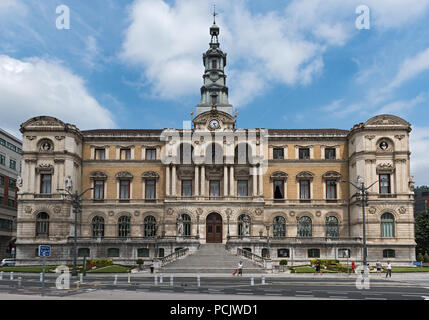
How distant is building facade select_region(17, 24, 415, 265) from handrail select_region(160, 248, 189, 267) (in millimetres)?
3880

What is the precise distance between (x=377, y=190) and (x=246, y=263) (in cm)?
2313

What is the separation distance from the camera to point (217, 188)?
74312mm

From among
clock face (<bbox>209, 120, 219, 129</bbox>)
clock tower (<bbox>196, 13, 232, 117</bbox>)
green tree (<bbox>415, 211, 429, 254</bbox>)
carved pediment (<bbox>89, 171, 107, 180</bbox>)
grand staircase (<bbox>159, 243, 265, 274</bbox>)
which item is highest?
clock tower (<bbox>196, 13, 232, 117</bbox>)

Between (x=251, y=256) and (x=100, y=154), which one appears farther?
(x=100, y=154)

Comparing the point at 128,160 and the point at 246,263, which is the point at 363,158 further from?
the point at 128,160

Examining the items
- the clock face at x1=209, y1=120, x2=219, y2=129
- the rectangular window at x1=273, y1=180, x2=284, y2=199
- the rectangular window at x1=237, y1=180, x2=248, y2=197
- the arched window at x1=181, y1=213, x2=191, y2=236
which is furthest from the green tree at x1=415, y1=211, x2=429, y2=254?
the arched window at x1=181, y1=213, x2=191, y2=236

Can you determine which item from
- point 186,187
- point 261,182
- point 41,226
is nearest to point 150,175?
point 186,187

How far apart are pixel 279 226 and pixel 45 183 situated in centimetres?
3379

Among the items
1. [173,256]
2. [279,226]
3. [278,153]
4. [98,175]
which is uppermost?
[278,153]

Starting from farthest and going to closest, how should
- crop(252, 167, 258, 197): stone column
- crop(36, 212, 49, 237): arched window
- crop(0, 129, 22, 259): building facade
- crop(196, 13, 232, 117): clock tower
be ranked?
crop(0, 129, 22, 259): building facade
crop(196, 13, 232, 117): clock tower
crop(252, 167, 258, 197): stone column
crop(36, 212, 49, 237): arched window

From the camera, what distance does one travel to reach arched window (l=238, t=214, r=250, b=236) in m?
65.8

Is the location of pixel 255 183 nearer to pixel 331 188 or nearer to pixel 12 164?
pixel 331 188

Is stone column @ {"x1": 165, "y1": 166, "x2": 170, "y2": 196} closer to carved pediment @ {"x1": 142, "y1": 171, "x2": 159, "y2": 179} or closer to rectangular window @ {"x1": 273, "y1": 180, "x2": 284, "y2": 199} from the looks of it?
carved pediment @ {"x1": 142, "y1": 171, "x2": 159, "y2": 179}

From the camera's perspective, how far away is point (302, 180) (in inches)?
2918
